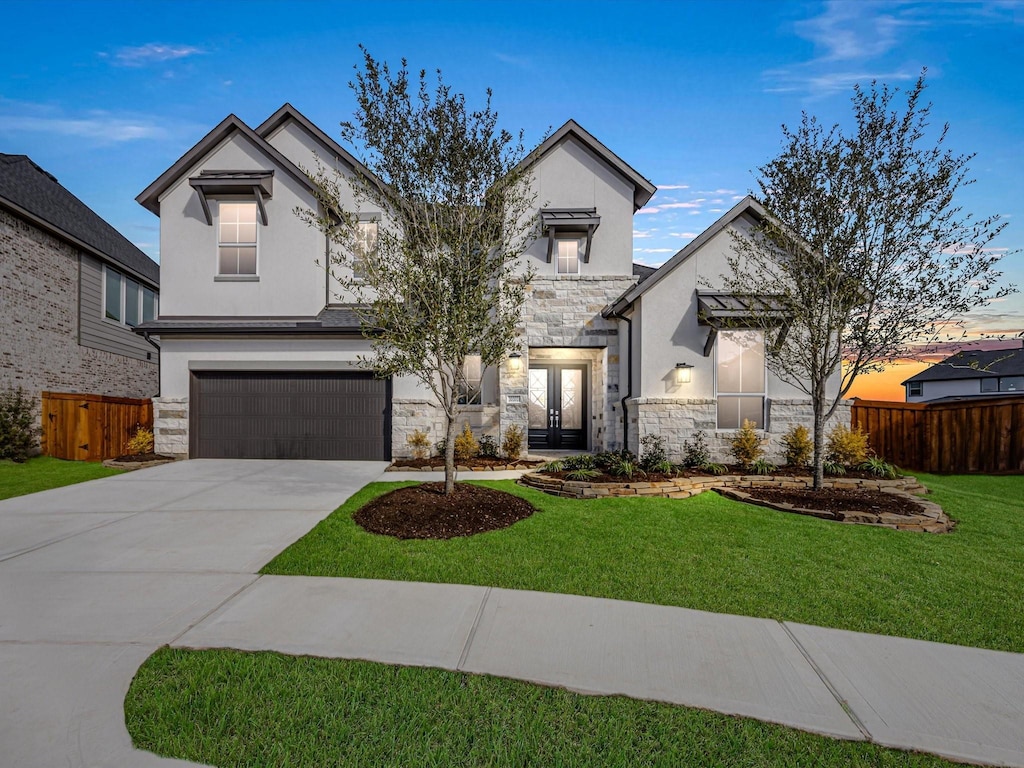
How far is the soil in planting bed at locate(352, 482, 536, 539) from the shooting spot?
638 centimetres

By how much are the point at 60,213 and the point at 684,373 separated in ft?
62.0

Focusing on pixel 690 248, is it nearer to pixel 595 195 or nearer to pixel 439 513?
pixel 595 195

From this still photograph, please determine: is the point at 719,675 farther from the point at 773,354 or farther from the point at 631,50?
the point at 631,50

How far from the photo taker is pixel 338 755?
244 centimetres

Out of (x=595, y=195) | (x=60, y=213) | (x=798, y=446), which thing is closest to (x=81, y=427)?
(x=60, y=213)

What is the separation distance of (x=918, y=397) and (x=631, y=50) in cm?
4400

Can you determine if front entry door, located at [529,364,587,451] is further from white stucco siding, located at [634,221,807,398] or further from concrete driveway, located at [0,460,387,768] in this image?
concrete driveway, located at [0,460,387,768]

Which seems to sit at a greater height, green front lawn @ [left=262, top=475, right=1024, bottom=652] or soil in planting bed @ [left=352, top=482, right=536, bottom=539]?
soil in planting bed @ [left=352, top=482, right=536, bottom=539]

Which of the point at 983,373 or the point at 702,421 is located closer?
the point at 702,421

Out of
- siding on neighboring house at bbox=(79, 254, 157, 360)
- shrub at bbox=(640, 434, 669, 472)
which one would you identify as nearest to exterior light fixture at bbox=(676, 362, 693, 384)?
shrub at bbox=(640, 434, 669, 472)

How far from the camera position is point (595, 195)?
13.5 metres

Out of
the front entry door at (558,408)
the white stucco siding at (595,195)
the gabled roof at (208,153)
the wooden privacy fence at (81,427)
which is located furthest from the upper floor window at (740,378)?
the wooden privacy fence at (81,427)

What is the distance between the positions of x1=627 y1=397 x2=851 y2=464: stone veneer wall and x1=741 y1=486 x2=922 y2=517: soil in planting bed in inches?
95.5

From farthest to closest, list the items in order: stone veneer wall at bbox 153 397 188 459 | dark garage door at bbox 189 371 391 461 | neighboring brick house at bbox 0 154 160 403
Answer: neighboring brick house at bbox 0 154 160 403 → dark garage door at bbox 189 371 391 461 → stone veneer wall at bbox 153 397 188 459
